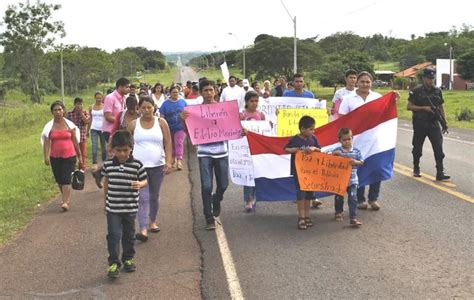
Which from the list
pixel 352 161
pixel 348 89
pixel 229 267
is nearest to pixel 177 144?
pixel 348 89

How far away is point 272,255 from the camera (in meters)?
6.00

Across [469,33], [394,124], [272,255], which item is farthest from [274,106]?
[469,33]

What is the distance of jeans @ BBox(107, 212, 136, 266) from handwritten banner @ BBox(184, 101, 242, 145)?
75.1 inches

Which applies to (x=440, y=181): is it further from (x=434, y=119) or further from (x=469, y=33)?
(x=469, y=33)

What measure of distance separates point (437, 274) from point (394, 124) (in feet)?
11.2

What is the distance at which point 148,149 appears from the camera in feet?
21.9

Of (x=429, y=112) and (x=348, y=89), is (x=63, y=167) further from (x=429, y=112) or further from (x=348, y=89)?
(x=429, y=112)

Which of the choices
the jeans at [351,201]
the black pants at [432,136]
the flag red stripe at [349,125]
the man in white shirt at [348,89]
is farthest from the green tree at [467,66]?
the jeans at [351,201]

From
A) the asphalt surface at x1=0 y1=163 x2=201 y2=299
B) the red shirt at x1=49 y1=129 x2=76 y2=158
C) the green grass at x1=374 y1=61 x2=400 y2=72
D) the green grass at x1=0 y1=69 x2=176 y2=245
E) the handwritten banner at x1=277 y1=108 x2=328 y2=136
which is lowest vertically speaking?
the green grass at x1=0 y1=69 x2=176 y2=245

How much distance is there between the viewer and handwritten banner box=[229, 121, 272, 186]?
8180mm

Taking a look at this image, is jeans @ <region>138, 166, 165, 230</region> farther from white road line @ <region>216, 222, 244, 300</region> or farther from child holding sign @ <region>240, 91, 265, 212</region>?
child holding sign @ <region>240, 91, 265, 212</region>

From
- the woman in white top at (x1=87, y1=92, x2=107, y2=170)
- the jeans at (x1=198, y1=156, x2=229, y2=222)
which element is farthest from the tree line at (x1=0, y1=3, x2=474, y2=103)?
the jeans at (x1=198, y1=156, x2=229, y2=222)

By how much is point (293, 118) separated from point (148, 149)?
3463mm

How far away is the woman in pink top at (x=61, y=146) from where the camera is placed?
8.71m
